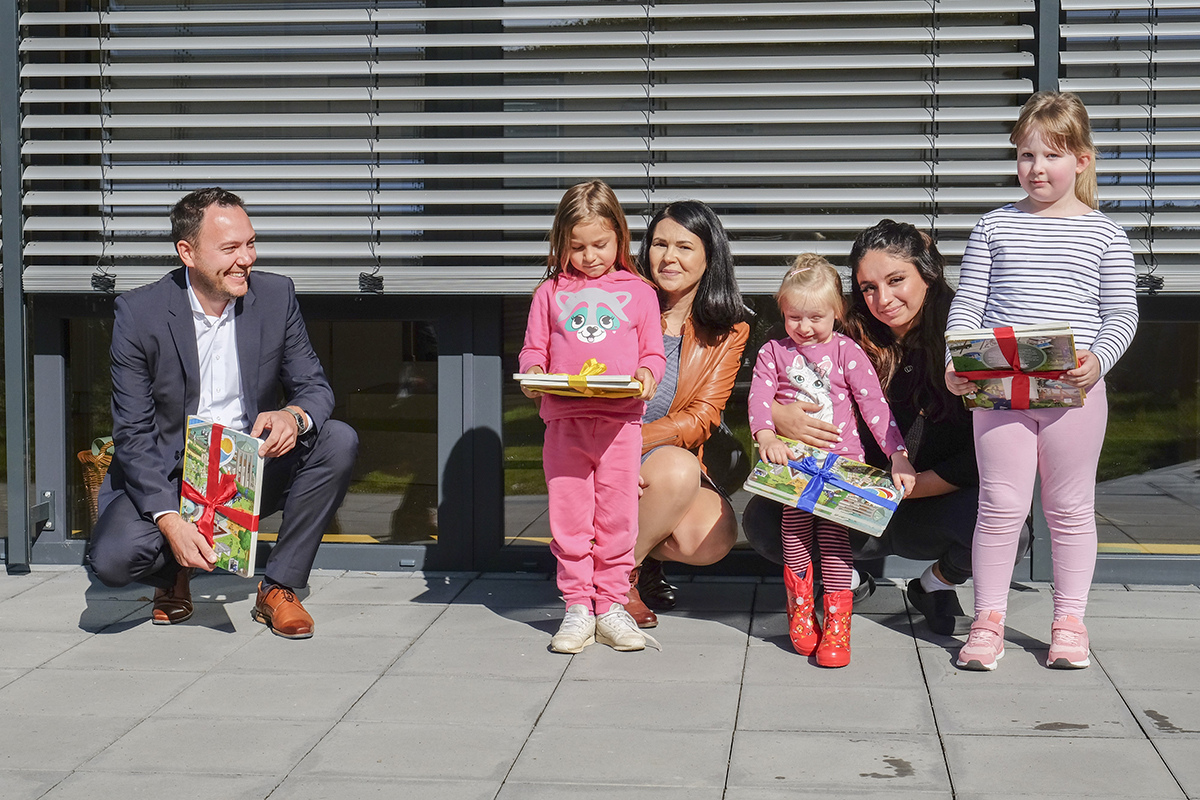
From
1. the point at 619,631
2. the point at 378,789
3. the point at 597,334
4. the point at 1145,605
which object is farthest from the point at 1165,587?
the point at 378,789

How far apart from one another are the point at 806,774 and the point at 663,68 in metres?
2.89

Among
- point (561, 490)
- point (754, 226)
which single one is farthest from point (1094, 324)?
point (561, 490)

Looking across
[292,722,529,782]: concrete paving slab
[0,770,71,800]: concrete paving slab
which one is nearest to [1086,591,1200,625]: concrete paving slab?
[292,722,529,782]: concrete paving slab

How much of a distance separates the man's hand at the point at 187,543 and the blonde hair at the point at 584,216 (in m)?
1.47

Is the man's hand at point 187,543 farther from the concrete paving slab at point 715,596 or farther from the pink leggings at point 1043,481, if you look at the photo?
the pink leggings at point 1043,481

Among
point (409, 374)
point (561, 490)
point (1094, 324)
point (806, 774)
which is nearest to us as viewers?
point (806, 774)

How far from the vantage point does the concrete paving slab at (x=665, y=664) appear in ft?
12.1

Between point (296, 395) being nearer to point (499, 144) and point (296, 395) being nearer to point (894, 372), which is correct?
point (499, 144)

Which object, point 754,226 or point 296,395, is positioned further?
point 754,226

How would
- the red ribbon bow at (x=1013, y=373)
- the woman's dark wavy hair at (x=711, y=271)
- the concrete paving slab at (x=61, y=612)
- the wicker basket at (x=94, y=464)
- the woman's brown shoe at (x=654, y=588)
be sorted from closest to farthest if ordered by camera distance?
the red ribbon bow at (x=1013, y=373) < the concrete paving slab at (x=61, y=612) < the woman's dark wavy hair at (x=711, y=271) < the woman's brown shoe at (x=654, y=588) < the wicker basket at (x=94, y=464)

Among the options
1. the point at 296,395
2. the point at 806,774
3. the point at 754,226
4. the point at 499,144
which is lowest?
the point at 806,774

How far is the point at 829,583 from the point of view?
3.91 meters

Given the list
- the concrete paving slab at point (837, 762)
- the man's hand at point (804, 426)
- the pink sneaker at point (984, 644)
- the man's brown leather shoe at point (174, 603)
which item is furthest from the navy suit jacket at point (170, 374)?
the pink sneaker at point (984, 644)

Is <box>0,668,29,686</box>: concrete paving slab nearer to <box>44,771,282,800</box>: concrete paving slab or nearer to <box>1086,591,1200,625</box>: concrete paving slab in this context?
<box>44,771,282,800</box>: concrete paving slab
